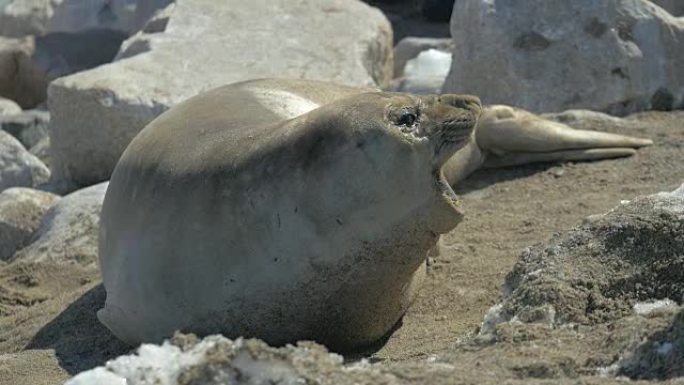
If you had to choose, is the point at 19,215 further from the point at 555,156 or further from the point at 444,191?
the point at 444,191

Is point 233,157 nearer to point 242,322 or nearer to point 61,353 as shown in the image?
point 242,322

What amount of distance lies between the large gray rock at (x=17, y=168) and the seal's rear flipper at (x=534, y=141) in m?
2.76

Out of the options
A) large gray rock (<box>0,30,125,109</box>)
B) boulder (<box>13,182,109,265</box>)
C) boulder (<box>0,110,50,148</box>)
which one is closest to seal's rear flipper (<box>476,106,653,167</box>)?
boulder (<box>13,182,109,265</box>)

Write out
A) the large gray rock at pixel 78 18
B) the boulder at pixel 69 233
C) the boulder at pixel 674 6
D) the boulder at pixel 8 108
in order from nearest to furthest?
the boulder at pixel 69 233 → the boulder at pixel 674 6 → the boulder at pixel 8 108 → the large gray rock at pixel 78 18

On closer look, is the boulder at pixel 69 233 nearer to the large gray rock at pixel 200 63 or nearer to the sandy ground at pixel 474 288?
the sandy ground at pixel 474 288

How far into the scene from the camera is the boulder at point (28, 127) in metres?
9.98

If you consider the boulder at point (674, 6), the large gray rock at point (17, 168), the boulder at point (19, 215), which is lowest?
the large gray rock at point (17, 168)

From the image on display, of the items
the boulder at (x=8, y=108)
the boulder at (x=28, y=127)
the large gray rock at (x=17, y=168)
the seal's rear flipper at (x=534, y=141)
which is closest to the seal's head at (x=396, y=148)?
the seal's rear flipper at (x=534, y=141)

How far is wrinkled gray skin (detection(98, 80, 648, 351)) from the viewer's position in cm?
445

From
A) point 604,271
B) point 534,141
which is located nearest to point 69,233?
point 534,141

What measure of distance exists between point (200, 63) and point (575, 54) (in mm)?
→ 2004

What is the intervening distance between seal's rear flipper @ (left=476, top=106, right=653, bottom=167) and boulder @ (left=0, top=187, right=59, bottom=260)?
2.07 metres

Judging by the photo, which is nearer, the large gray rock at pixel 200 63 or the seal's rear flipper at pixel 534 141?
the seal's rear flipper at pixel 534 141

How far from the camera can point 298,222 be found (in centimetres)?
451
